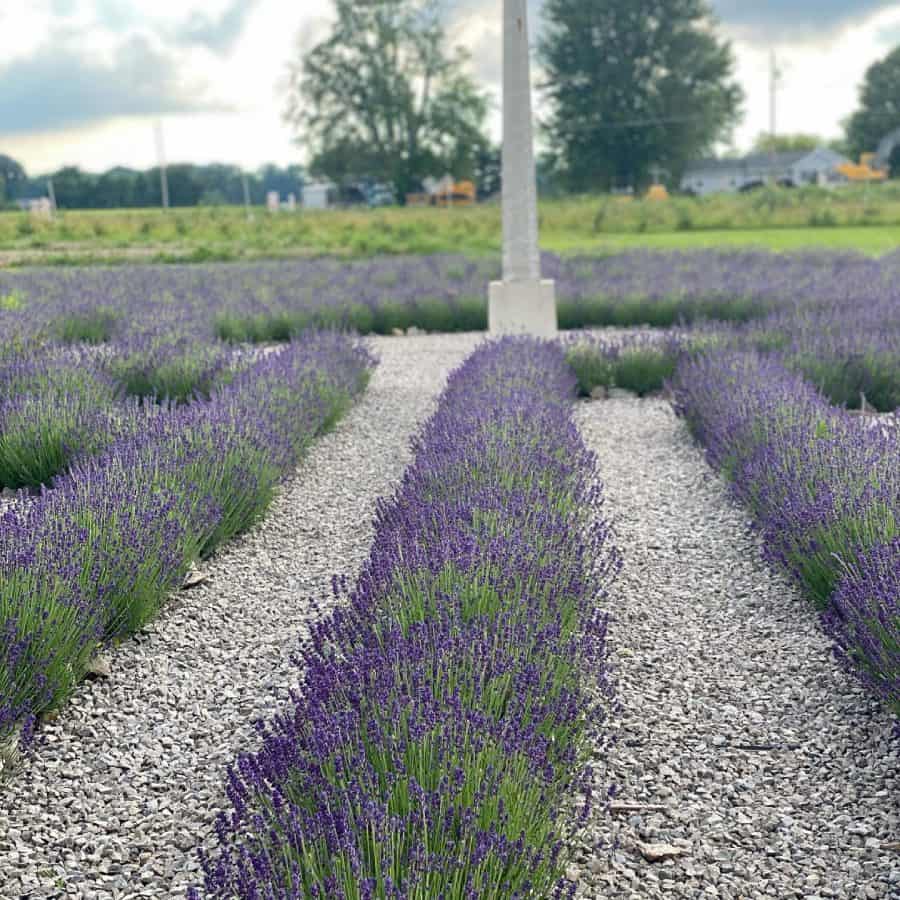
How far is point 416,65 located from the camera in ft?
154

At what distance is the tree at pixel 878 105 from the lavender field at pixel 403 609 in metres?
61.8

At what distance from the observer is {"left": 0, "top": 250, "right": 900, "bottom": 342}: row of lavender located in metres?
9.98

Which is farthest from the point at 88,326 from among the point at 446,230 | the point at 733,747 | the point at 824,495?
the point at 446,230

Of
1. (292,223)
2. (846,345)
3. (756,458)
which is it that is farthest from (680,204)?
(756,458)

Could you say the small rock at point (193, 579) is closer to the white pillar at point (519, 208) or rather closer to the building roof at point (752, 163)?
the white pillar at point (519, 208)

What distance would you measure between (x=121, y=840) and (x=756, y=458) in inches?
134

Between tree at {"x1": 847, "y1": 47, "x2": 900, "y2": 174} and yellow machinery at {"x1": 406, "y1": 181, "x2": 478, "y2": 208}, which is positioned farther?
tree at {"x1": 847, "y1": 47, "x2": 900, "y2": 174}

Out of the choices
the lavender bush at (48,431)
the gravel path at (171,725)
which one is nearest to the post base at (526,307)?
the lavender bush at (48,431)

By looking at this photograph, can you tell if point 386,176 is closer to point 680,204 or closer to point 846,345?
point 680,204

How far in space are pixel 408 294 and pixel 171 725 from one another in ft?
32.6

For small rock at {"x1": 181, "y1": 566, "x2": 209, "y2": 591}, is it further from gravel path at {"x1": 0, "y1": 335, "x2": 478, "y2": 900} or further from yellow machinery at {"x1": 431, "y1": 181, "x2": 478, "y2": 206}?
A: yellow machinery at {"x1": 431, "y1": 181, "x2": 478, "y2": 206}

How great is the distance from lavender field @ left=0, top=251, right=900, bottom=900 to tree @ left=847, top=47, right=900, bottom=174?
203 ft

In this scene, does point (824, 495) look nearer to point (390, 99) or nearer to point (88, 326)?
point (88, 326)

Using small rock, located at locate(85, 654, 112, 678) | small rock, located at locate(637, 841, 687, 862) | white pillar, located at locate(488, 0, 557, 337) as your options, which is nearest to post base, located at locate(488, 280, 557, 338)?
white pillar, located at locate(488, 0, 557, 337)
